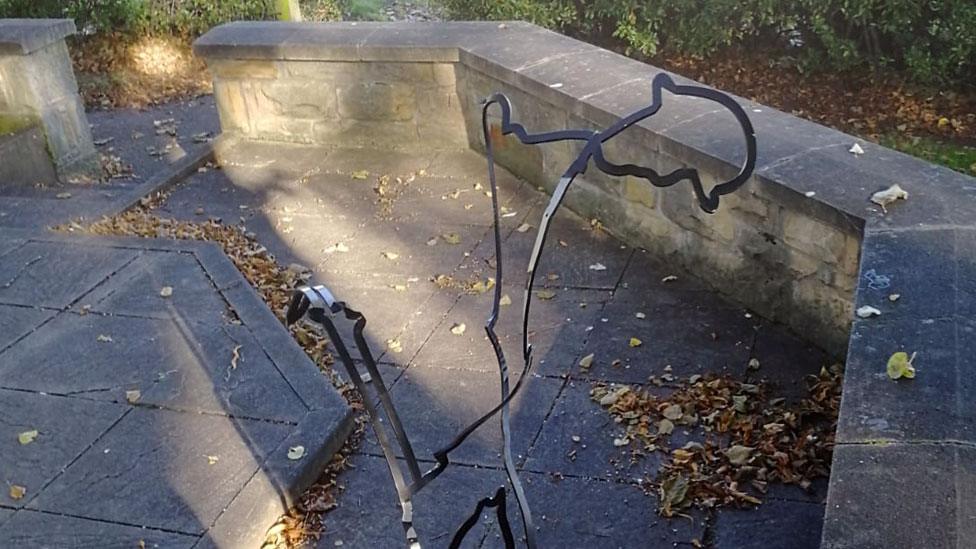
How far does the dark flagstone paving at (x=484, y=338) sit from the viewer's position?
2.96m

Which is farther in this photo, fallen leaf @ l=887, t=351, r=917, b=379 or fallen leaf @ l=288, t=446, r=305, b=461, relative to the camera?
fallen leaf @ l=288, t=446, r=305, b=461

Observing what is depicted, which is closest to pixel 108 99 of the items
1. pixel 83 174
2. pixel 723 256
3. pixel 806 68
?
pixel 83 174

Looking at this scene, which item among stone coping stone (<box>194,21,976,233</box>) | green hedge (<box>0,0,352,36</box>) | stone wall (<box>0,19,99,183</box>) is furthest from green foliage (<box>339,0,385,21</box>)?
stone wall (<box>0,19,99,183</box>)

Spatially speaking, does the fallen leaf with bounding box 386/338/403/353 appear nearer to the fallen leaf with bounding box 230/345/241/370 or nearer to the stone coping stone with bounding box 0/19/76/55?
the fallen leaf with bounding box 230/345/241/370

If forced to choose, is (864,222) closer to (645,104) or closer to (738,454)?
(738,454)

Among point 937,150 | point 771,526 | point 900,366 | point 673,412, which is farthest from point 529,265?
point 937,150

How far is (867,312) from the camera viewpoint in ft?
8.84

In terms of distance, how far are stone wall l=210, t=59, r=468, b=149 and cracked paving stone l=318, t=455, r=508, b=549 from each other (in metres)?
2.90

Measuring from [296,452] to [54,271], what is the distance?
1940 millimetres

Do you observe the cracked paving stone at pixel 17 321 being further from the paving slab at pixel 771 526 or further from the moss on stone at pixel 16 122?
the paving slab at pixel 771 526

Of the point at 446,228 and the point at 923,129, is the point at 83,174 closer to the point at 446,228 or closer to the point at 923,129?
the point at 446,228

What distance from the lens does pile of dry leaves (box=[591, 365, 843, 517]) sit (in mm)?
2969

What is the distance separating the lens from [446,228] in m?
4.94

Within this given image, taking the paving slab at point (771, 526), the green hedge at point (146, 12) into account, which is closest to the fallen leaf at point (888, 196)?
the paving slab at point (771, 526)
